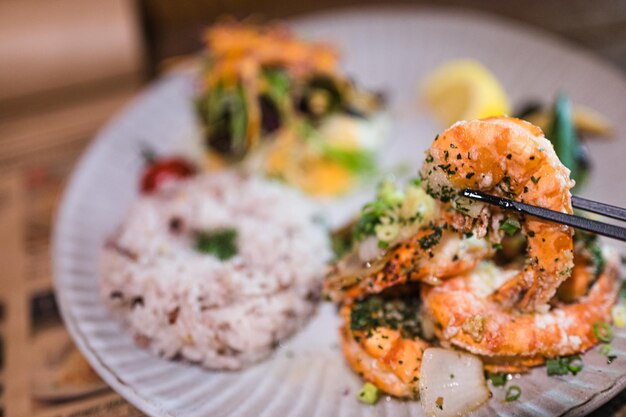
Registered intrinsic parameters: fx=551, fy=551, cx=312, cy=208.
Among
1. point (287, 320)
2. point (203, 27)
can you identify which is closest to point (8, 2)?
point (203, 27)

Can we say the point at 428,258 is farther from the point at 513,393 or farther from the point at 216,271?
the point at 216,271

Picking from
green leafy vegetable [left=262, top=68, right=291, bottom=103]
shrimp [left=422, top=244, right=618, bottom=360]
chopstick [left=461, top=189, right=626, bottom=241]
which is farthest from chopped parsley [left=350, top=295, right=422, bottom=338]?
green leafy vegetable [left=262, top=68, right=291, bottom=103]

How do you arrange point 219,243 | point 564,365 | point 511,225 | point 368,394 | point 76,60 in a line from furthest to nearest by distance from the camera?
point 76,60
point 219,243
point 368,394
point 564,365
point 511,225

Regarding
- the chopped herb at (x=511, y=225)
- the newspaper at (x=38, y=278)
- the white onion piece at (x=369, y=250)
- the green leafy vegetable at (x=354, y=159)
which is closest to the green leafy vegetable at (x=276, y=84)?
the green leafy vegetable at (x=354, y=159)

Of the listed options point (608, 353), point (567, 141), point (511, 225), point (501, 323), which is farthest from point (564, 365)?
point (567, 141)

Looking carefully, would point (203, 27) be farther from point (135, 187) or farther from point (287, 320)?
point (287, 320)

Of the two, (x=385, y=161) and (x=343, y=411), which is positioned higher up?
(x=385, y=161)
